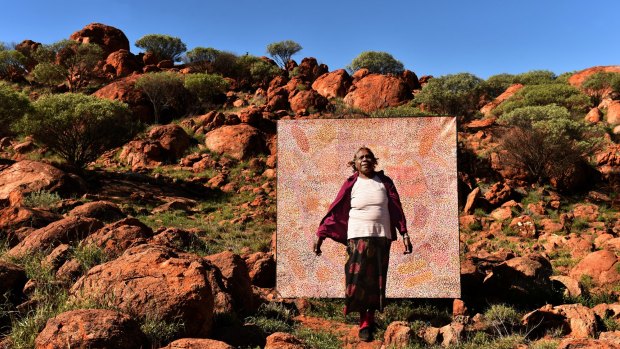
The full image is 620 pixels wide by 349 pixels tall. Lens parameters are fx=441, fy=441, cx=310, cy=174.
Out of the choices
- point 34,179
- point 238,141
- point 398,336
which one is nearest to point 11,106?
point 34,179

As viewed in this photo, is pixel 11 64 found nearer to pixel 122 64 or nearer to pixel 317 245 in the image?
pixel 122 64

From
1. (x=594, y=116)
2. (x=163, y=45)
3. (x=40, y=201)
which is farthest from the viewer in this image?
(x=163, y=45)

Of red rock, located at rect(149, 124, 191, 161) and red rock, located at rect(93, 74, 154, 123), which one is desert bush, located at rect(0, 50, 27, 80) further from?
red rock, located at rect(149, 124, 191, 161)

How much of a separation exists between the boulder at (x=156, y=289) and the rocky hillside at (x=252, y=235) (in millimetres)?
15

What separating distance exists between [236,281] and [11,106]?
18.1 metres

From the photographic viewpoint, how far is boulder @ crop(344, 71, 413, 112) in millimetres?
29625

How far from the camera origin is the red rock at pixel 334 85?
1302 inches

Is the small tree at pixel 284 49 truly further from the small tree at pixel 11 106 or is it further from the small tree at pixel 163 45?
the small tree at pixel 11 106

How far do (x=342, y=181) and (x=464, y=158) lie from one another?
544 inches

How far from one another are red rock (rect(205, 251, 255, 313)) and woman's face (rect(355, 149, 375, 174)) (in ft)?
6.81

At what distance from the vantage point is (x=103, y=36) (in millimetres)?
45688

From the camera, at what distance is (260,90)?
110ft

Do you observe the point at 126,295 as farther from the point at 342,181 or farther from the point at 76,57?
the point at 76,57

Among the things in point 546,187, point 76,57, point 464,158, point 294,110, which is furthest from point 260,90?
point 546,187
